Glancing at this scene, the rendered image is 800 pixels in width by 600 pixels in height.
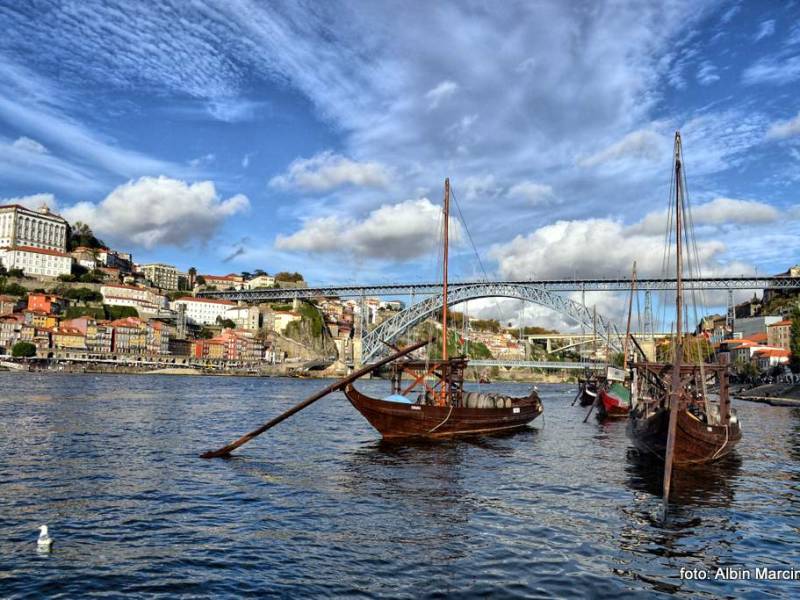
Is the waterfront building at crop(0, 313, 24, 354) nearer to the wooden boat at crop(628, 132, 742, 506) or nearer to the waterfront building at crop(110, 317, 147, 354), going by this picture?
the waterfront building at crop(110, 317, 147, 354)

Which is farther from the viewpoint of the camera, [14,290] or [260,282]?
[260,282]

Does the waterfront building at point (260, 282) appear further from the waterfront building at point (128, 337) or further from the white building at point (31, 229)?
the waterfront building at point (128, 337)

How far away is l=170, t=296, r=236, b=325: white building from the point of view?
141 meters

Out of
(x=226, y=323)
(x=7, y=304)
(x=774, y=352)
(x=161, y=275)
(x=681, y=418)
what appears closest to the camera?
(x=681, y=418)

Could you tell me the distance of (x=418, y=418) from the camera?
23797mm

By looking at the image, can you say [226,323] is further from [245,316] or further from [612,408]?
[612,408]

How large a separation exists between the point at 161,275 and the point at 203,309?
23150 millimetres

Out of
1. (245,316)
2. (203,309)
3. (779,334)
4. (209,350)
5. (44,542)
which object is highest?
(203,309)

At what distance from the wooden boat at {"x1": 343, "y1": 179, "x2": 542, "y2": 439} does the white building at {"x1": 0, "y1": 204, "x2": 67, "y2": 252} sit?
404 ft

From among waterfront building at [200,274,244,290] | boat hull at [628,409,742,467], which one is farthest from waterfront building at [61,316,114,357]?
boat hull at [628,409,742,467]

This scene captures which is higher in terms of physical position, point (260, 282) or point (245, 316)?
point (260, 282)

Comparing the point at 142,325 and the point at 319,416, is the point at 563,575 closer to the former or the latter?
the point at 319,416

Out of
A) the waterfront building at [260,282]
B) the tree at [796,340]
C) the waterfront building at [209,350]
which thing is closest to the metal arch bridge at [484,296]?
the tree at [796,340]

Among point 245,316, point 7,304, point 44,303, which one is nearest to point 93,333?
point 44,303
